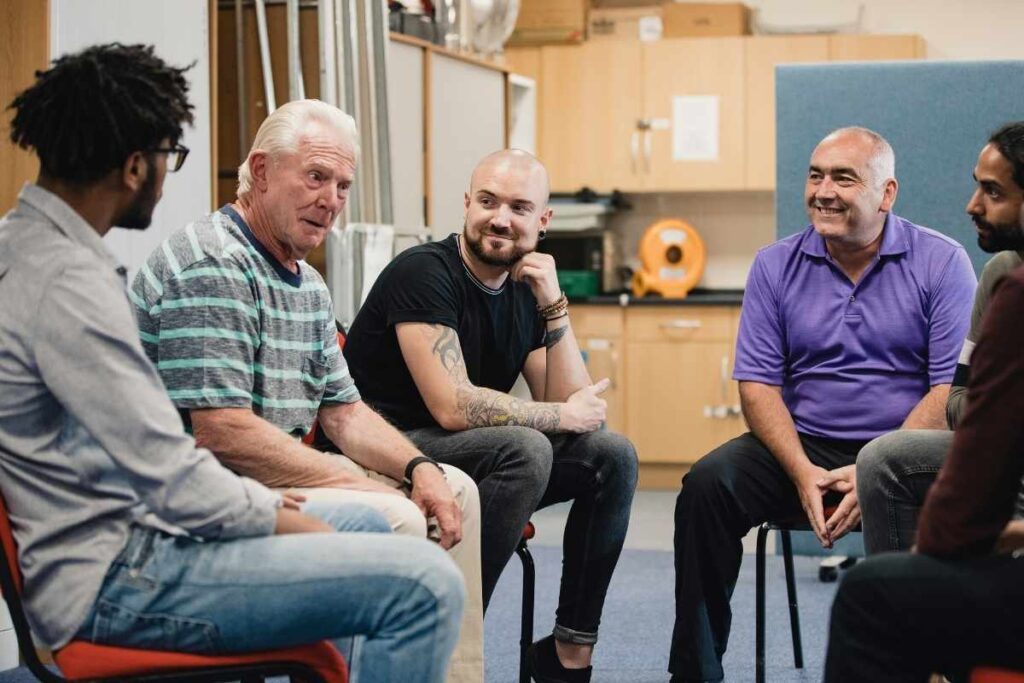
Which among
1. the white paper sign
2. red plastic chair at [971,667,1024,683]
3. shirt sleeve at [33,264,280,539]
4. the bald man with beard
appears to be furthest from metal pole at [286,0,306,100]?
the white paper sign

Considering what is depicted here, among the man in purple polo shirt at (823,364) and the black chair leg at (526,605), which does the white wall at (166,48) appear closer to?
the black chair leg at (526,605)

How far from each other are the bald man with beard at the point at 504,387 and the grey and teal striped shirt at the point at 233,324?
0.37 meters

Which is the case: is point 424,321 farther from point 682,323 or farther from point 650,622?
point 682,323

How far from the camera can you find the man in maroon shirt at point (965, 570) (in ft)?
4.43

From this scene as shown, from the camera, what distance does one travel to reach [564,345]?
2.73 meters

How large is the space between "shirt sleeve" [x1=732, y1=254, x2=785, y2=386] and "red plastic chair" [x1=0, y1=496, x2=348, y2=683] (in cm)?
142

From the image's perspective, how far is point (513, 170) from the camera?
8.69 ft

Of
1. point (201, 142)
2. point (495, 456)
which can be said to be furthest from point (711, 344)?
point (495, 456)

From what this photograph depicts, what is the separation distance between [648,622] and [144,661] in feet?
6.79

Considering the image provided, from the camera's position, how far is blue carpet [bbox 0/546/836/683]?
116 inches

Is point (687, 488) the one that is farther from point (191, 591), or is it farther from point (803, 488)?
point (191, 591)

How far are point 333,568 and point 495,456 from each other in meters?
0.88

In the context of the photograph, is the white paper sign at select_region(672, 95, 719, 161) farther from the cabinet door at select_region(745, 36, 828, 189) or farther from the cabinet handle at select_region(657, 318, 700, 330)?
the cabinet handle at select_region(657, 318, 700, 330)

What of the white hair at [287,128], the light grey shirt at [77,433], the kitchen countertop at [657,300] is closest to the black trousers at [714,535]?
the white hair at [287,128]
